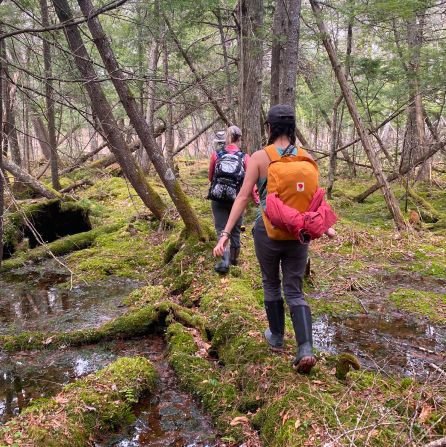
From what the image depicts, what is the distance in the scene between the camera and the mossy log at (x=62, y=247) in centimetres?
909

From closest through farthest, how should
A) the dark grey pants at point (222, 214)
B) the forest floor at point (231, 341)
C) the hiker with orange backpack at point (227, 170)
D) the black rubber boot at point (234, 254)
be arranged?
1. the forest floor at point (231, 341)
2. the hiker with orange backpack at point (227, 170)
3. the dark grey pants at point (222, 214)
4. the black rubber boot at point (234, 254)

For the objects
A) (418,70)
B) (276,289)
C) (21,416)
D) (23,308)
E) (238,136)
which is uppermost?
(418,70)

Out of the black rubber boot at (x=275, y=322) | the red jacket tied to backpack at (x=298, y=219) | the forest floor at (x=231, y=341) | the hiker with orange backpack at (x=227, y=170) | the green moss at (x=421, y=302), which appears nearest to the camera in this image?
the forest floor at (x=231, y=341)

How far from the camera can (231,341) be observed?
4492mm

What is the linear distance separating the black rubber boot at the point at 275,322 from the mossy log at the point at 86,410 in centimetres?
122

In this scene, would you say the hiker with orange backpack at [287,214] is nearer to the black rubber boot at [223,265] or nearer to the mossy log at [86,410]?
the mossy log at [86,410]

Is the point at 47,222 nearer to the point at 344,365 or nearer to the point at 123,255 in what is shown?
the point at 123,255

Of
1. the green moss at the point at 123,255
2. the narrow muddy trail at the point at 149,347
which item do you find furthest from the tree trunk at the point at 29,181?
the narrow muddy trail at the point at 149,347

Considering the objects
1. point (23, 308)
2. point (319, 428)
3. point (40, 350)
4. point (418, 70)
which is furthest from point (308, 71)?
point (319, 428)

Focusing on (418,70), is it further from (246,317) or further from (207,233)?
(246,317)

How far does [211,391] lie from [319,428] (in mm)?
1230

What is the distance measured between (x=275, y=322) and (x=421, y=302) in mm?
3256

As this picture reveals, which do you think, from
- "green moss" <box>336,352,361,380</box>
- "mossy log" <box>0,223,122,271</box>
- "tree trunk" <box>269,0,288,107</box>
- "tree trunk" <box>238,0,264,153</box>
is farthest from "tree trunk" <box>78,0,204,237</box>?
"green moss" <box>336,352,361,380</box>

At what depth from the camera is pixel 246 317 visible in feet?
15.9
